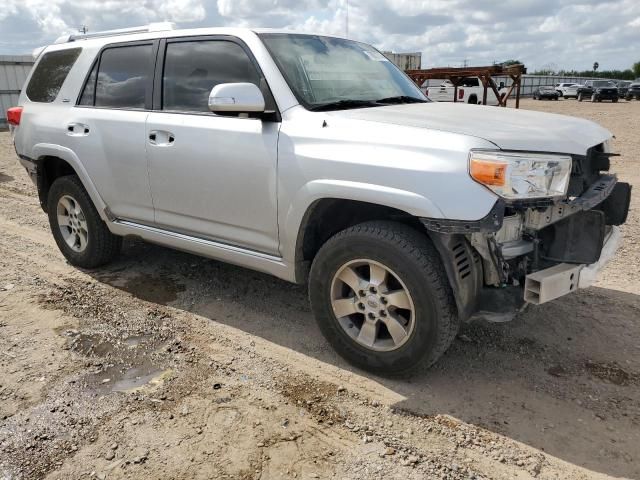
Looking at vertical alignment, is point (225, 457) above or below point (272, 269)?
below

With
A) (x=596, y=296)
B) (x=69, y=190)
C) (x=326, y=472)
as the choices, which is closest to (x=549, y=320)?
(x=596, y=296)

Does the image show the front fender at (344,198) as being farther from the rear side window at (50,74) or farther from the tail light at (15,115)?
the tail light at (15,115)

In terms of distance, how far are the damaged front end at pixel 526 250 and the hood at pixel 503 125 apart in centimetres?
12

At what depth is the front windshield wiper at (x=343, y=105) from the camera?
3375 mm

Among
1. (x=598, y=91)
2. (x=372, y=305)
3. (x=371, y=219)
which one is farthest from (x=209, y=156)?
(x=598, y=91)

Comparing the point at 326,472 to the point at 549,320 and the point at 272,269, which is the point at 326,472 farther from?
the point at 549,320

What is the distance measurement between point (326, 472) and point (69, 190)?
360 cm

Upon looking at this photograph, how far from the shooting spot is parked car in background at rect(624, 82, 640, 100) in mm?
41469

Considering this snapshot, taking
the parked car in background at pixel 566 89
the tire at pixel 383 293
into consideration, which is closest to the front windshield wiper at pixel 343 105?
the tire at pixel 383 293

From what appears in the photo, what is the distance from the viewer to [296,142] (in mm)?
3242

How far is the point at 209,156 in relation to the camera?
12.0 ft

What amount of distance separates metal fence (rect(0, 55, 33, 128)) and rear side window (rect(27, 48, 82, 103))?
16.9 m

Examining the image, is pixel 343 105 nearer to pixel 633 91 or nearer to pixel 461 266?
pixel 461 266

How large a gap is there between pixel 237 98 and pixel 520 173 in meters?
1.63
